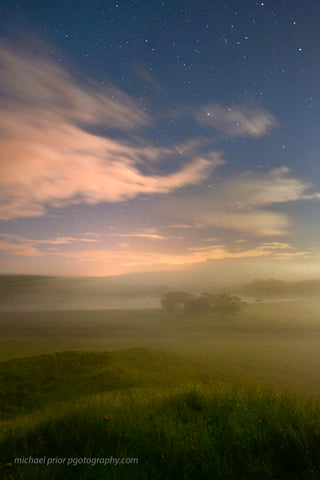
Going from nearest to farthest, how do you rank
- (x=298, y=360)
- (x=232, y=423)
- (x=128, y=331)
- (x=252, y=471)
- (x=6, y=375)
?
(x=252, y=471) → (x=232, y=423) → (x=6, y=375) → (x=298, y=360) → (x=128, y=331)

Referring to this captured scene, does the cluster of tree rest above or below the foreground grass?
below

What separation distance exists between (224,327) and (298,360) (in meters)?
70.5

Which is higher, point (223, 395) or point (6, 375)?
point (223, 395)

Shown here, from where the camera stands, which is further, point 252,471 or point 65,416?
point 65,416

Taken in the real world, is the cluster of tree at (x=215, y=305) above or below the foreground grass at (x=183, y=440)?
below

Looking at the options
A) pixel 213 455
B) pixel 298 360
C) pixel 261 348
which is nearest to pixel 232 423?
pixel 213 455

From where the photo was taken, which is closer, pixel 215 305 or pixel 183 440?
pixel 183 440

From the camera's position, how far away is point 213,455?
4.77 m

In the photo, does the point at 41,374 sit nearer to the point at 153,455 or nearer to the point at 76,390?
the point at 76,390

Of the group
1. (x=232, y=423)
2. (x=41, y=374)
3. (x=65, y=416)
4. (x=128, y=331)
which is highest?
(x=232, y=423)

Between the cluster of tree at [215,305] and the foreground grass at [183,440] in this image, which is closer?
the foreground grass at [183,440]

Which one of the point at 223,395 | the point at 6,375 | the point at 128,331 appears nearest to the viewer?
the point at 223,395

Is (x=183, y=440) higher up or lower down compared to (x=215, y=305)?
higher up

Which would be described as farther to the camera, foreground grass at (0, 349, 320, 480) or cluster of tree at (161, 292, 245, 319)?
cluster of tree at (161, 292, 245, 319)
